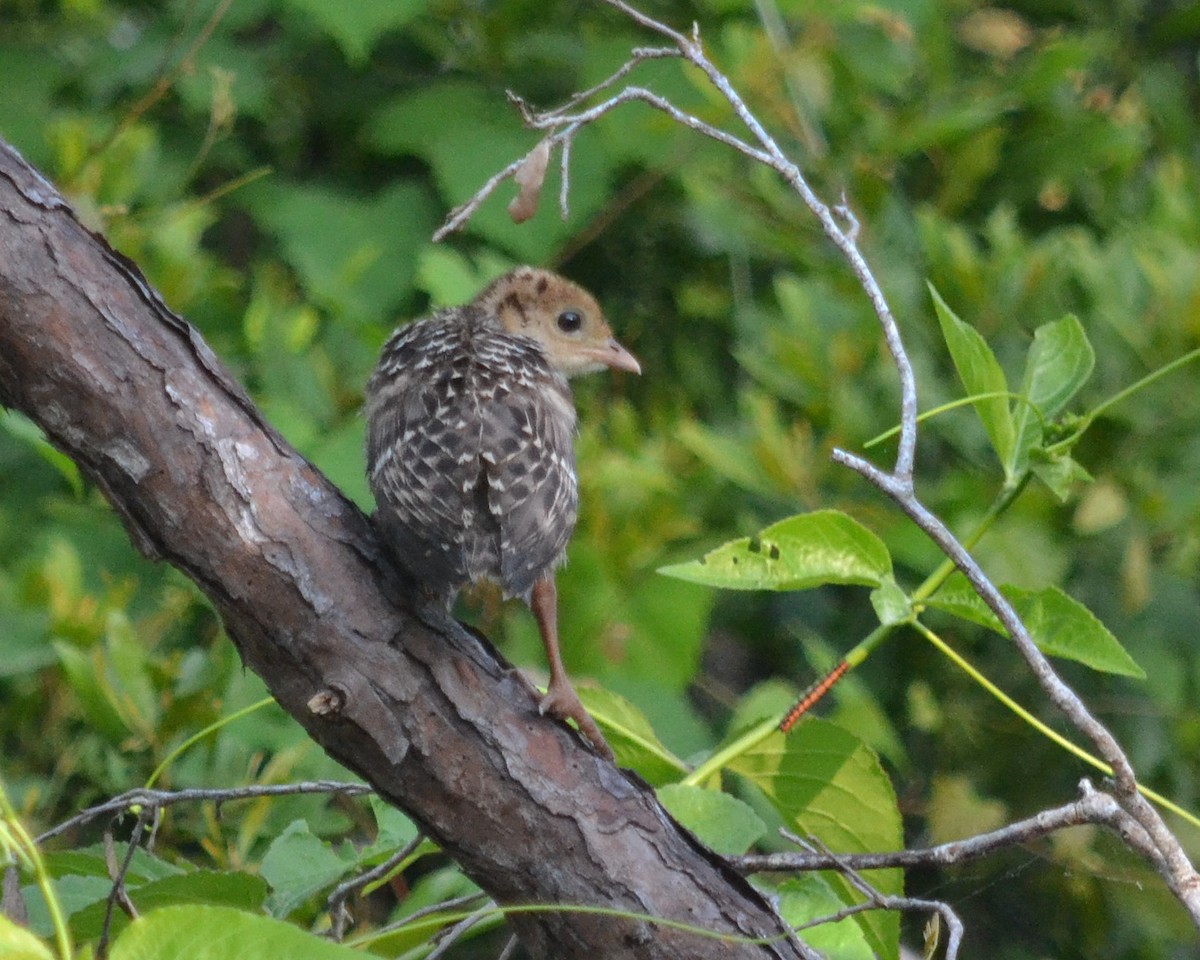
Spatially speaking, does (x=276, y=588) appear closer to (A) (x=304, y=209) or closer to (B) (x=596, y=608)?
(B) (x=596, y=608)

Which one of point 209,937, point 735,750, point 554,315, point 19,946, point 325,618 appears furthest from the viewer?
point 554,315

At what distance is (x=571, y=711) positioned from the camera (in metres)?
2.89

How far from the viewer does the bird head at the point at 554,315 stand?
4.73 m

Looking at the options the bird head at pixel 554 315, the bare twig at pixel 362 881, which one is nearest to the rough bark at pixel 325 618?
the bare twig at pixel 362 881

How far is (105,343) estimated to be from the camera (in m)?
2.45

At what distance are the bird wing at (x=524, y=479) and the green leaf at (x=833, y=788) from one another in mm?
592

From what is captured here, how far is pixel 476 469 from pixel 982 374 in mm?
913

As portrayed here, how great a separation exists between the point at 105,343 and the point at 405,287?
361 centimetres

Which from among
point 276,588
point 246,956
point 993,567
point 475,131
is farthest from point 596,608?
point 246,956

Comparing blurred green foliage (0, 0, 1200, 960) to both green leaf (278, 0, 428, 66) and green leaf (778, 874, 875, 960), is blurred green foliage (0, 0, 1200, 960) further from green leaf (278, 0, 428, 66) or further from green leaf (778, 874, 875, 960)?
green leaf (778, 874, 875, 960)

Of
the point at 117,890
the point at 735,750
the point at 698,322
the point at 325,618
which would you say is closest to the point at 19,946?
the point at 117,890

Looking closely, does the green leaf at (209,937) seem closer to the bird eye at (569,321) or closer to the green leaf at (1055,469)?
the green leaf at (1055,469)

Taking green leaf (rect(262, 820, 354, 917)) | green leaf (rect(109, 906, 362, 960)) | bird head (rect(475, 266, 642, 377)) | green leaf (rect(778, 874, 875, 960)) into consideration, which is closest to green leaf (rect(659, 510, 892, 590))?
green leaf (rect(778, 874, 875, 960))

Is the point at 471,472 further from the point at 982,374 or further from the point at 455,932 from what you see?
the point at 982,374
